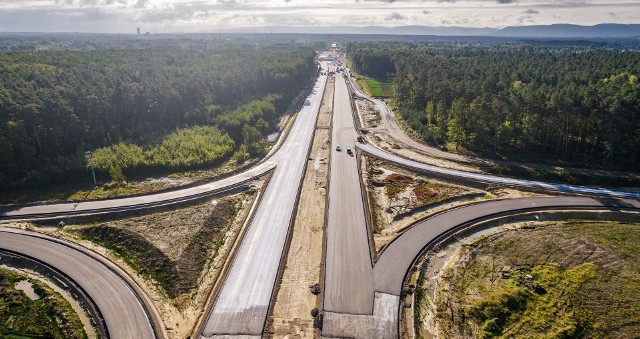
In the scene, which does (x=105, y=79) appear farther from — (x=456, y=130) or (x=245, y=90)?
(x=456, y=130)

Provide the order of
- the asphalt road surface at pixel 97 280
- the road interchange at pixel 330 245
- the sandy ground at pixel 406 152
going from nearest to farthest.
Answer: the asphalt road surface at pixel 97 280 < the road interchange at pixel 330 245 < the sandy ground at pixel 406 152

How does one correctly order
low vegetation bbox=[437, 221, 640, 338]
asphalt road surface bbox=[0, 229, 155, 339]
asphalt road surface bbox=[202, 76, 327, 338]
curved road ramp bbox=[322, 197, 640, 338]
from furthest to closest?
asphalt road surface bbox=[202, 76, 327, 338] < asphalt road surface bbox=[0, 229, 155, 339] < curved road ramp bbox=[322, 197, 640, 338] < low vegetation bbox=[437, 221, 640, 338]

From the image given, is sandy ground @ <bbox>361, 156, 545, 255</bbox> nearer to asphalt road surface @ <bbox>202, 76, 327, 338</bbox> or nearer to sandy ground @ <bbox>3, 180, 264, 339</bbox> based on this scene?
asphalt road surface @ <bbox>202, 76, 327, 338</bbox>

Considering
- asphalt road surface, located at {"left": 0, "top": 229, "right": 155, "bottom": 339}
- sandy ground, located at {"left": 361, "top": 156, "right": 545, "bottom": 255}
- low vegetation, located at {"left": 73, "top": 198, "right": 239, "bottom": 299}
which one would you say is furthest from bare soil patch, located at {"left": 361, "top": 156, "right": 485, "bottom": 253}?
asphalt road surface, located at {"left": 0, "top": 229, "right": 155, "bottom": 339}

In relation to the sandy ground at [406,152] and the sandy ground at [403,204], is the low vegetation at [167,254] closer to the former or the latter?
the sandy ground at [403,204]

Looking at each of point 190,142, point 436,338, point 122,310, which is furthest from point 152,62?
point 436,338

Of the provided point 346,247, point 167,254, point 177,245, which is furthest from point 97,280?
point 346,247

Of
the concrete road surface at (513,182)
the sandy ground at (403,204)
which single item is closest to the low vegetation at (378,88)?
the concrete road surface at (513,182)

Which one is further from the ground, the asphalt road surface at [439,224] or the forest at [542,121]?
the forest at [542,121]
